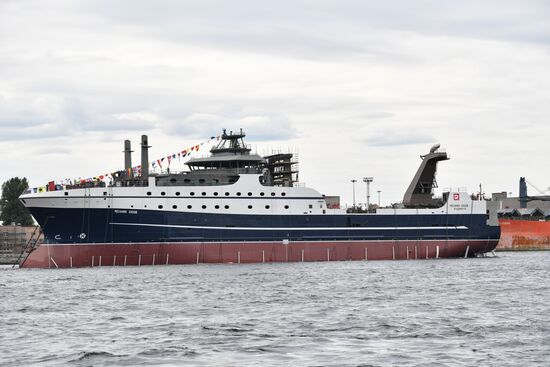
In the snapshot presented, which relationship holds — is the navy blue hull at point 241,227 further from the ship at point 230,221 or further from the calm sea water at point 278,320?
the calm sea water at point 278,320

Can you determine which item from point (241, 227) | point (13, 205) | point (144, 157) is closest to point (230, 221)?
point (241, 227)

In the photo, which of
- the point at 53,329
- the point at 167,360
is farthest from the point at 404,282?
the point at 167,360

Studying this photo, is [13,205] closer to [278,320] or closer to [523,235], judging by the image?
[523,235]

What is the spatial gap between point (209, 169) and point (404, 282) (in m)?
29.9

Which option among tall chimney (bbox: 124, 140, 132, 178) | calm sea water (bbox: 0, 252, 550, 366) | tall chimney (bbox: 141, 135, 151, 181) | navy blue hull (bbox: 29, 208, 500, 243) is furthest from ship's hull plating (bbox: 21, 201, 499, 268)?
calm sea water (bbox: 0, 252, 550, 366)

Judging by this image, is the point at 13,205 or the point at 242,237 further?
the point at 13,205

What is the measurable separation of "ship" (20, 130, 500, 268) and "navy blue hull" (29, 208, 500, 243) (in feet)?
0.25

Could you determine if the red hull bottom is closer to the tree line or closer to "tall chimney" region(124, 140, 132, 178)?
"tall chimney" region(124, 140, 132, 178)

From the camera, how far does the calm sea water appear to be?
25.7 meters

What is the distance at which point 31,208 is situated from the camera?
7175cm

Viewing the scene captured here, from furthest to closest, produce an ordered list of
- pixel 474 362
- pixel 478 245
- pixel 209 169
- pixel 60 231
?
1. pixel 478 245
2. pixel 209 169
3. pixel 60 231
4. pixel 474 362

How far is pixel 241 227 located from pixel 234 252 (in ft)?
6.89

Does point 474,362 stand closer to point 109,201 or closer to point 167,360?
point 167,360

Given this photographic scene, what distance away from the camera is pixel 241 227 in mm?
74625
